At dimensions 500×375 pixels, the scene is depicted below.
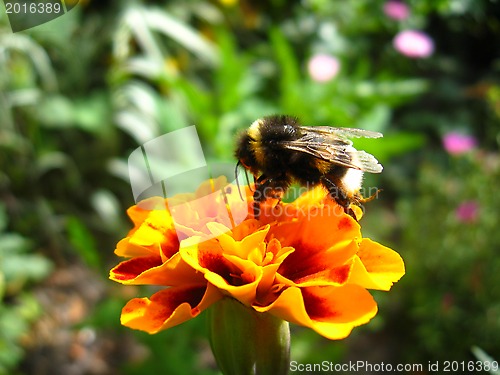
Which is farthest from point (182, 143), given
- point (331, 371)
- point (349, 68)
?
point (349, 68)

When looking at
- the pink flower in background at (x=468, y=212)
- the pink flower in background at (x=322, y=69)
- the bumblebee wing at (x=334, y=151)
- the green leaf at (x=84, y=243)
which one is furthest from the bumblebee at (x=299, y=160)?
the pink flower in background at (x=322, y=69)

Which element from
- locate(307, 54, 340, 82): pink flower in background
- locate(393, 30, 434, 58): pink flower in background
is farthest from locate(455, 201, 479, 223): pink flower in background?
locate(393, 30, 434, 58): pink flower in background

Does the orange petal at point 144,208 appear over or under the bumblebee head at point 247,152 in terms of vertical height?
under

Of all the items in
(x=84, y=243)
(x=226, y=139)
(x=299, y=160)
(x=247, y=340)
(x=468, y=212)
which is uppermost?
(x=299, y=160)

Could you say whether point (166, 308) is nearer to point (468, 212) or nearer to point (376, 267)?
point (376, 267)

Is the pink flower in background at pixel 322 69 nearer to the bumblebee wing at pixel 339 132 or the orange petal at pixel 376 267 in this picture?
the bumblebee wing at pixel 339 132

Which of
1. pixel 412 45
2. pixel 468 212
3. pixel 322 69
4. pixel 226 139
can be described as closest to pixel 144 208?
pixel 226 139
